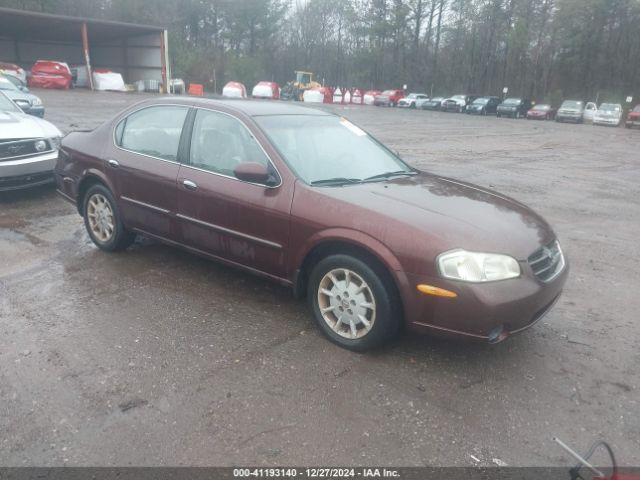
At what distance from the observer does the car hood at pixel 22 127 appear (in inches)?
272

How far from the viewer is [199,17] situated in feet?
201

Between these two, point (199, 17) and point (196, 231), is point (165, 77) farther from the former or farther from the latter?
point (196, 231)

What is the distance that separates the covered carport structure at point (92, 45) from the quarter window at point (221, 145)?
34.0 meters

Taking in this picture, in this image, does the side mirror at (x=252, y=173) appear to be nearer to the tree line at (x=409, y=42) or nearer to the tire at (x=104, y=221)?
the tire at (x=104, y=221)

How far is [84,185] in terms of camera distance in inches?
208

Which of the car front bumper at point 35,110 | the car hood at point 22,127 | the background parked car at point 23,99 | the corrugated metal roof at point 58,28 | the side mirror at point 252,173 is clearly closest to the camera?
the side mirror at point 252,173

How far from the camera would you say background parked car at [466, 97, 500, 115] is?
43.5m

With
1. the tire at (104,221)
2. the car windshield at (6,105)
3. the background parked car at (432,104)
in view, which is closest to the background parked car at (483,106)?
the background parked car at (432,104)

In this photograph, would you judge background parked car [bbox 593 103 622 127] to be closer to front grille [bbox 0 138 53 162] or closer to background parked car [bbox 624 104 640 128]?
background parked car [bbox 624 104 640 128]

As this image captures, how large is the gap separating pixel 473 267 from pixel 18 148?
6.35 meters

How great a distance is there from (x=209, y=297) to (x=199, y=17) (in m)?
64.3

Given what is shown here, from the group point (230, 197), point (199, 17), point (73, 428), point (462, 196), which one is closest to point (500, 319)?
point (462, 196)

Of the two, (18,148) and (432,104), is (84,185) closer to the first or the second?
(18,148)

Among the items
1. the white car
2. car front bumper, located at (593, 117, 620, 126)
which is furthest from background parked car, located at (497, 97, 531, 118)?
the white car
